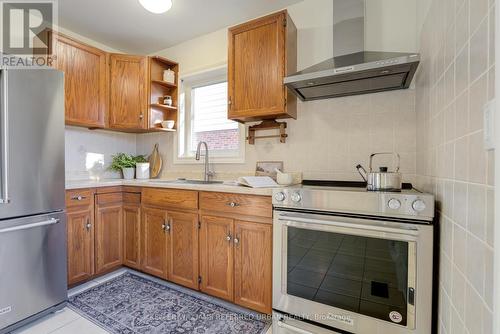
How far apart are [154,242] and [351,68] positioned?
2102mm

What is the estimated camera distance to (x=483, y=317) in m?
0.61

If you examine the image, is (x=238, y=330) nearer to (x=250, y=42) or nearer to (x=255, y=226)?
(x=255, y=226)

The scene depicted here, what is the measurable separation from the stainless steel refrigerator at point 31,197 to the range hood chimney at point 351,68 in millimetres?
1705

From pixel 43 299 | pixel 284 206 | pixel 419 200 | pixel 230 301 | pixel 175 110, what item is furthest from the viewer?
pixel 175 110

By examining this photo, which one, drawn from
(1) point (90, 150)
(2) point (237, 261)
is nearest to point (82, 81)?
(1) point (90, 150)

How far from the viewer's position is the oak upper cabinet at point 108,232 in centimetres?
221

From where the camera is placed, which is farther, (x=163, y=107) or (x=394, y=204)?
(x=163, y=107)

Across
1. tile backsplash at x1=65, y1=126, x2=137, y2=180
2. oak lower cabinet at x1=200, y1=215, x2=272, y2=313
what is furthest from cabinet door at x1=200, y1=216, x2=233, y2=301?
tile backsplash at x1=65, y1=126, x2=137, y2=180

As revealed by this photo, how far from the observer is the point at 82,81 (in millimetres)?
2387

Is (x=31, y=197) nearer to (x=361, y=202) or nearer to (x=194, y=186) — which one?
(x=194, y=186)

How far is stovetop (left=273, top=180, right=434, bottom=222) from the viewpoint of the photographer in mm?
1131

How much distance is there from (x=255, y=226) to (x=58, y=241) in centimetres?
145

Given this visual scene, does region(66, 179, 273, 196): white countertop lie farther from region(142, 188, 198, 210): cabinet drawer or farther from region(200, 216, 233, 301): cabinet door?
region(200, 216, 233, 301): cabinet door

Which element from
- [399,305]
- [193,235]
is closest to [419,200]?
[399,305]
